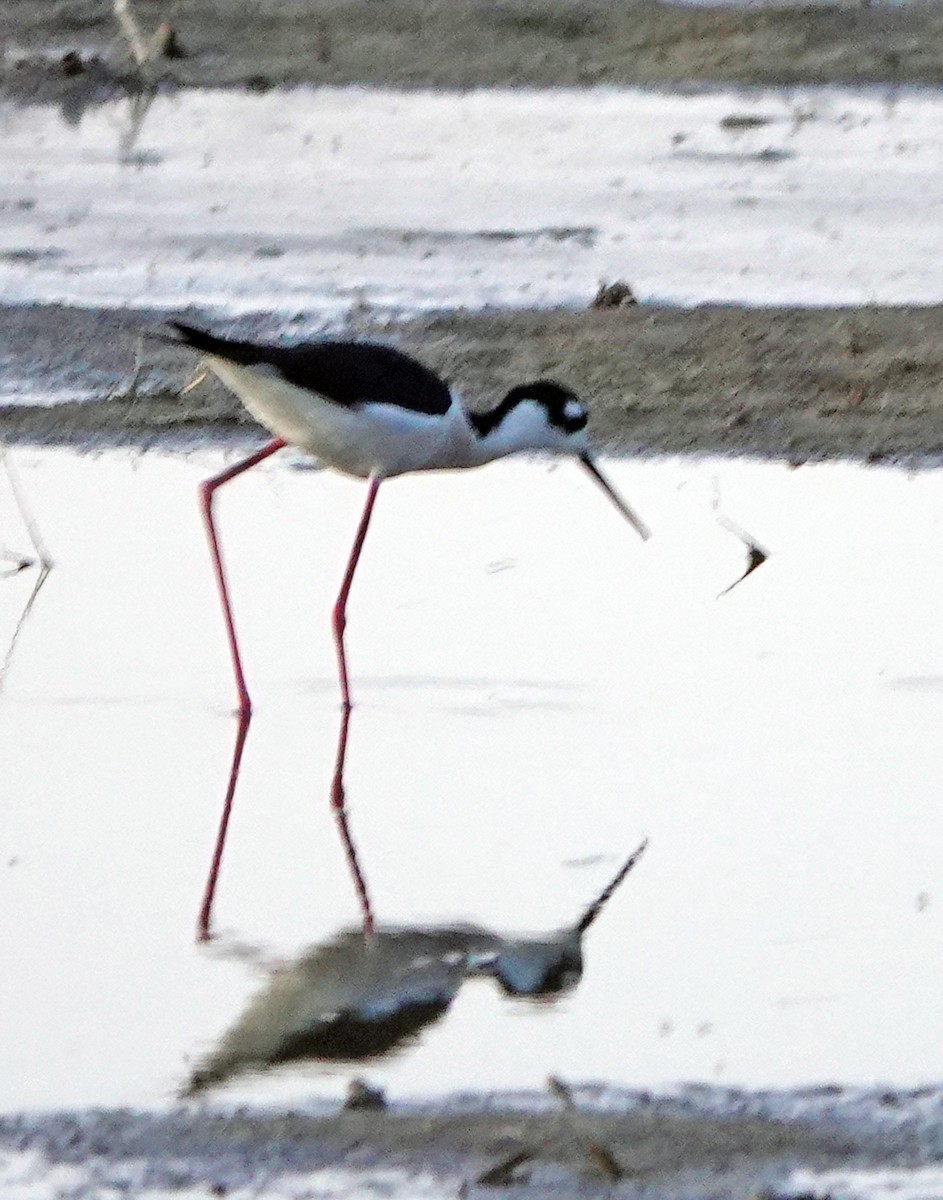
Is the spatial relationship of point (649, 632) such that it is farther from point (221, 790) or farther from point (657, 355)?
point (657, 355)

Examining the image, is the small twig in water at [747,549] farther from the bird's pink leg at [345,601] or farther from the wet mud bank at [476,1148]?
the wet mud bank at [476,1148]

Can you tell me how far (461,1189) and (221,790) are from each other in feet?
6.59

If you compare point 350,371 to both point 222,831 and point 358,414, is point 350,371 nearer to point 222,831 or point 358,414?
point 358,414

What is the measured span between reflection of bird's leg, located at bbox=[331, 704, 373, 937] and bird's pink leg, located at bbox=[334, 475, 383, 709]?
91mm

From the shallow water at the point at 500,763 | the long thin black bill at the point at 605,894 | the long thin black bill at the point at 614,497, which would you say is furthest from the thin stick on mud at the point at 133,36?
the long thin black bill at the point at 605,894

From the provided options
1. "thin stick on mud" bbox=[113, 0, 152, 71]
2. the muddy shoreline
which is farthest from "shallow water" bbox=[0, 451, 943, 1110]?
the muddy shoreline

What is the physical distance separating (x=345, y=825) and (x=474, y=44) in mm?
10590

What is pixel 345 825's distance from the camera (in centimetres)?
580

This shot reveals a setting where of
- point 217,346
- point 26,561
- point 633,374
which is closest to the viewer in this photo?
point 217,346

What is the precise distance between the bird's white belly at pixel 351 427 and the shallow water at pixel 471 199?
317cm

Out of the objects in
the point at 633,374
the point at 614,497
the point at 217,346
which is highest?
the point at 217,346

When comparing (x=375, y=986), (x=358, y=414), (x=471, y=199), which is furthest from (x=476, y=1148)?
(x=471, y=199)

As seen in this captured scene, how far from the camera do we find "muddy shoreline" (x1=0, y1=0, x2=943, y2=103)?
50.5ft

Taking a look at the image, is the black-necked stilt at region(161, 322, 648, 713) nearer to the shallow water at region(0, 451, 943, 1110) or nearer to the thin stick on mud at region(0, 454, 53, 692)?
the shallow water at region(0, 451, 943, 1110)
